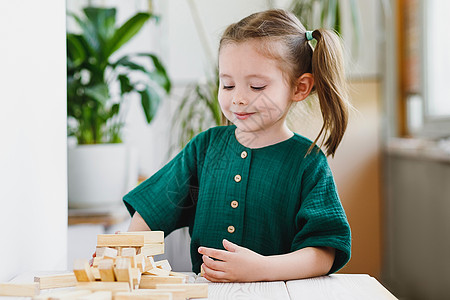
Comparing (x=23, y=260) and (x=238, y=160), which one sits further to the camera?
(x=238, y=160)

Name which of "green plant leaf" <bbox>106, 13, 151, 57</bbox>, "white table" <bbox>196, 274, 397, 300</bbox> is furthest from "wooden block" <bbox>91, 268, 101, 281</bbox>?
"green plant leaf" <bbox>106, 13, 151, 57</bbox>

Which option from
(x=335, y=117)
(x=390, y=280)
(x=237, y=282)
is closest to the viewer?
(x=237, y=282)

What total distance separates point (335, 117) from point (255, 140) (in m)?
0.15

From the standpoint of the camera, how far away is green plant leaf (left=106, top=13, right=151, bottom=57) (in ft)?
6.09

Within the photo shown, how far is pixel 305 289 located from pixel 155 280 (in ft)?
0.68

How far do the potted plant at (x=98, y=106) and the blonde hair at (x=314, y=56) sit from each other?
2.84 feet

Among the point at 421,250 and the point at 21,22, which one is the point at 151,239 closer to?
the point at 21,22

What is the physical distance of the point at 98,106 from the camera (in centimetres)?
183

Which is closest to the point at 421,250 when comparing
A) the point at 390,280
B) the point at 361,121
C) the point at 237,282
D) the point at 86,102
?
the point at 390,280

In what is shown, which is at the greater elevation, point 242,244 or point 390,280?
point 242,244

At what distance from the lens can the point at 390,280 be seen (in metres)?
2.79

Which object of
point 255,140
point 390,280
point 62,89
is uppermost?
point 62,89

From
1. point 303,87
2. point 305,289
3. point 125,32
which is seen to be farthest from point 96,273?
point 125,32

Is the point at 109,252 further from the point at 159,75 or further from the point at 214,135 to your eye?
the point at 159,75
